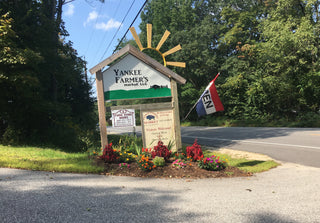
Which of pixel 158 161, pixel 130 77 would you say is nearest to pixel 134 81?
pixel 130 77

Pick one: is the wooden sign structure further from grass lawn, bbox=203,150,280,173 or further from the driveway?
the driveway

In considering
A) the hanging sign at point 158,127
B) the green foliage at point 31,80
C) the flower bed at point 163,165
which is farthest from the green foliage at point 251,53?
the flower bed at point 163,165

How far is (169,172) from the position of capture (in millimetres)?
6059

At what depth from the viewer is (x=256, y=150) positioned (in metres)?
10.3

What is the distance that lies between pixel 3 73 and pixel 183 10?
92.3 feet

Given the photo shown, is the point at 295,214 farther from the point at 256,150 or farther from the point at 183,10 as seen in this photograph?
the point at 183,10

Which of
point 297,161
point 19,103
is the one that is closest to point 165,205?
point 297,161

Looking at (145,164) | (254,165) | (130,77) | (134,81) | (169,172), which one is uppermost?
(130,77)

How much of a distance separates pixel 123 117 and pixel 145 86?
1.19 metres

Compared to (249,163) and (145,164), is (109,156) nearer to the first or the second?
(145,164)

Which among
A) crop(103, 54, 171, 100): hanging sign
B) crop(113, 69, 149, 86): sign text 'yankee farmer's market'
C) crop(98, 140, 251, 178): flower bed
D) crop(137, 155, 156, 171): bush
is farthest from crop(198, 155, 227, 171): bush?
crop(113, 69, 149, 86): sign text 'yankee farmer's market'

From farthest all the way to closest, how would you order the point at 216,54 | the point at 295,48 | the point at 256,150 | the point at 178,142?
Answer: the point at 216,54, the point at 295,48, the point at 256,150, the point at 178,142

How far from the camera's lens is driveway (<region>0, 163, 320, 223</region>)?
11.0ft

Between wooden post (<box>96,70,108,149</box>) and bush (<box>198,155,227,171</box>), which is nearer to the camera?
bush (<box>198,155,227,171</box>)
